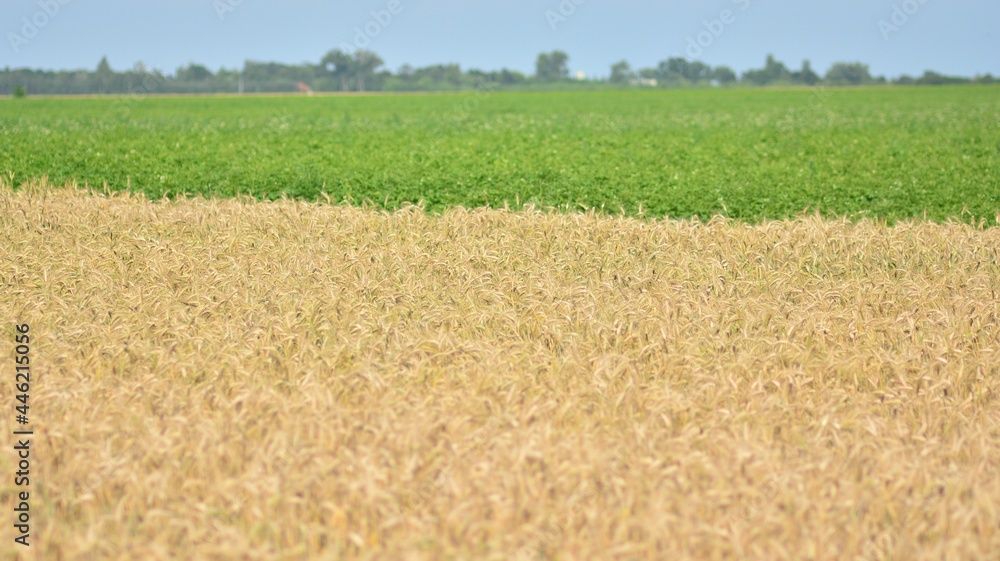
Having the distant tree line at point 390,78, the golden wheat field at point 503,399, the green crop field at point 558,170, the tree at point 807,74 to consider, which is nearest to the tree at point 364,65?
the distant tree line at point 390,78

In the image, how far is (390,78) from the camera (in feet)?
421

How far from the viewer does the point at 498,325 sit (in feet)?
19.2

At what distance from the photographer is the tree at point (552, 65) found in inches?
5866

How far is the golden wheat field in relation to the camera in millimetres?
3260

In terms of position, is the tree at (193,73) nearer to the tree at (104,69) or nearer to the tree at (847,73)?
the tree at (104,69)

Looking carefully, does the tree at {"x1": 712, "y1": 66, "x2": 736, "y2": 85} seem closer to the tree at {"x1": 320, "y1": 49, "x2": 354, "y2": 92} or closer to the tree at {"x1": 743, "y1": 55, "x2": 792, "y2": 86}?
the tree at {"x1": 743, "y1": 55, "x2": 792, "y2": 86}

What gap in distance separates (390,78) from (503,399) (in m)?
129

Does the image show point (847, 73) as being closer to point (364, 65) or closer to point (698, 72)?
point (698, 72)

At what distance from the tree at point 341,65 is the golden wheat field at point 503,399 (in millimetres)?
119315

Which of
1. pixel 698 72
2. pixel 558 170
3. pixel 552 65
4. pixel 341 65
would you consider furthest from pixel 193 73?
pixel 558 170

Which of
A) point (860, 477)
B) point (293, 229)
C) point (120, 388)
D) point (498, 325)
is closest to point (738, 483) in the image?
point (860, 477)

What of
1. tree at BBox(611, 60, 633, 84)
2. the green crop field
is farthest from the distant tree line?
the green crop field

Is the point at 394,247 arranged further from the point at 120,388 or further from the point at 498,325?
the point at 120,388


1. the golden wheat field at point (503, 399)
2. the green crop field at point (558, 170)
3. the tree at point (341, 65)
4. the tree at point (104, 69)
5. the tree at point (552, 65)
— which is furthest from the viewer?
the tree at point (552, 65)
